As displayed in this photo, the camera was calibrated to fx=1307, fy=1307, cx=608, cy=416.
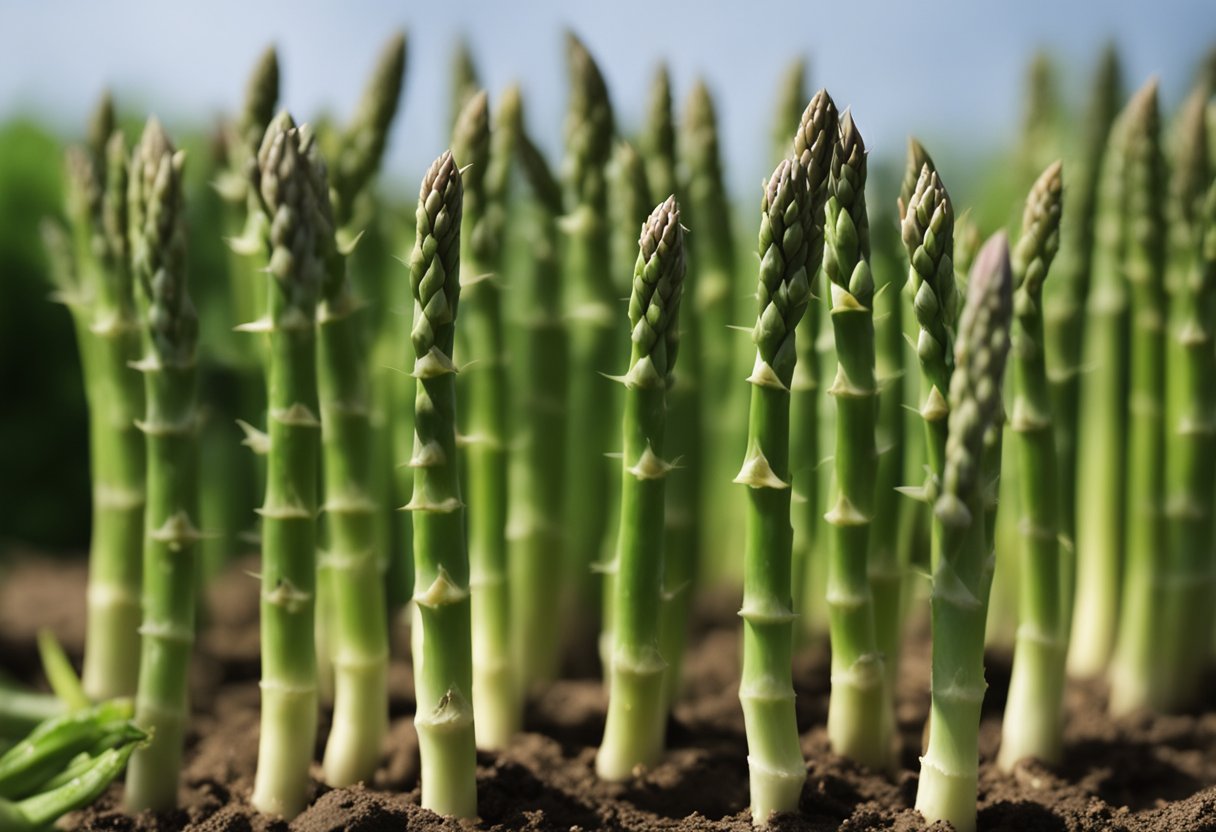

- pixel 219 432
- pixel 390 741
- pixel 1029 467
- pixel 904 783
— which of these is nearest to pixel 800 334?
pixel 1029 467

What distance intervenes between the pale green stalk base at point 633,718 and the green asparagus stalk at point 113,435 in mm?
1262

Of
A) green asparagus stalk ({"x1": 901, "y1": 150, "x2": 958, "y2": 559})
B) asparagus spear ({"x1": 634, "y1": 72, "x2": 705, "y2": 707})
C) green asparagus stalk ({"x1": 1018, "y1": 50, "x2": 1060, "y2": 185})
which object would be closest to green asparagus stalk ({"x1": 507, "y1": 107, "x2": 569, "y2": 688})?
asparagus spear ({"x1": 634, "y1": 72, "x2": 705, "y2": 707})

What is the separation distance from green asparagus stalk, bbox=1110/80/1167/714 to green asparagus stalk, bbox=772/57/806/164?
36.5 inches

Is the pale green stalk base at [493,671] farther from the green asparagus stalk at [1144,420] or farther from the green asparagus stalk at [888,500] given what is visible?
the green asparagus stalk at [1144,420]

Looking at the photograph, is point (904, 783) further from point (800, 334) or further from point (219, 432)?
point (219, 432)

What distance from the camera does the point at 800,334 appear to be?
3092 millimetres

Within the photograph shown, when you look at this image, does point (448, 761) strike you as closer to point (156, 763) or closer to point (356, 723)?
point (356, 723)

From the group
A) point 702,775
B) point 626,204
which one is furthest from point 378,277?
point 702,775

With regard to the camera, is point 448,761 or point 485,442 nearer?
point 448,761

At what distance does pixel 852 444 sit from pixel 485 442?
40.5 inches

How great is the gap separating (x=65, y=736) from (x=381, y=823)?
682 mm

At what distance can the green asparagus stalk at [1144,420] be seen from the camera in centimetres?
346

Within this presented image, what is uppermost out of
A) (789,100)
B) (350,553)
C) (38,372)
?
(789,100)

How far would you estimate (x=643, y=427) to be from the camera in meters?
2.52
